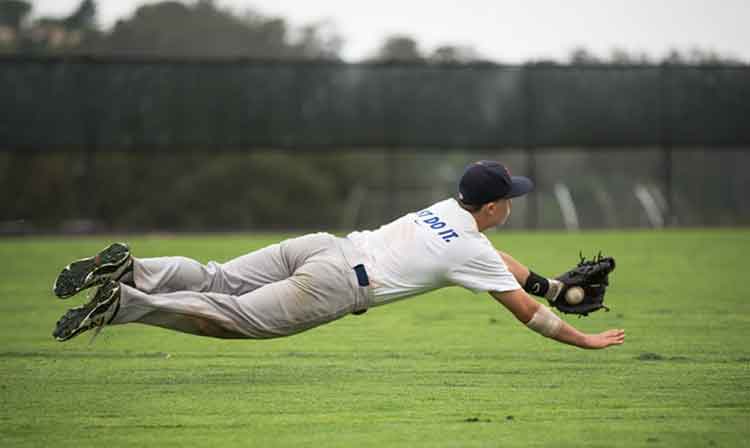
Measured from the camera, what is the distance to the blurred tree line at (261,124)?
2689 cm

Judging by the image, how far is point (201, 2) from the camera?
50.2 m

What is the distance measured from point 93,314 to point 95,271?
0.46m

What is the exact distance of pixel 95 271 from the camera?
7367mm

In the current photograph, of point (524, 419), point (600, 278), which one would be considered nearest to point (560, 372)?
point (600, 278)

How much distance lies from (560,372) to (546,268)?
8258mm

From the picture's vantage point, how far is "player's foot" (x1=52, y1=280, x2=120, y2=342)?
6.98 metres

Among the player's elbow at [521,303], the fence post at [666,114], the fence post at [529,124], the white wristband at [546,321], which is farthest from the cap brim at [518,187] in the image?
the fence post at [666,114]

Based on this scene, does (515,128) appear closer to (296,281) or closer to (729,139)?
(729,139)

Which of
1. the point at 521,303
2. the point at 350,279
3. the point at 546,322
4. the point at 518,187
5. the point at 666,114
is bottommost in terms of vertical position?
the point at 666,114

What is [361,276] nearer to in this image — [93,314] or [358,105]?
[93,314]

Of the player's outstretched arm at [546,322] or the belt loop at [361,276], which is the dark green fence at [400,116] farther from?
the player's outstretched arm at [546,322]

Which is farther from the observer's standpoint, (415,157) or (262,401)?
(415,157)

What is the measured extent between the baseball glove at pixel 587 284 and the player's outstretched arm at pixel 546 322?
1001 mm

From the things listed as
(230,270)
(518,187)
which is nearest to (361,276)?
(230,270)
